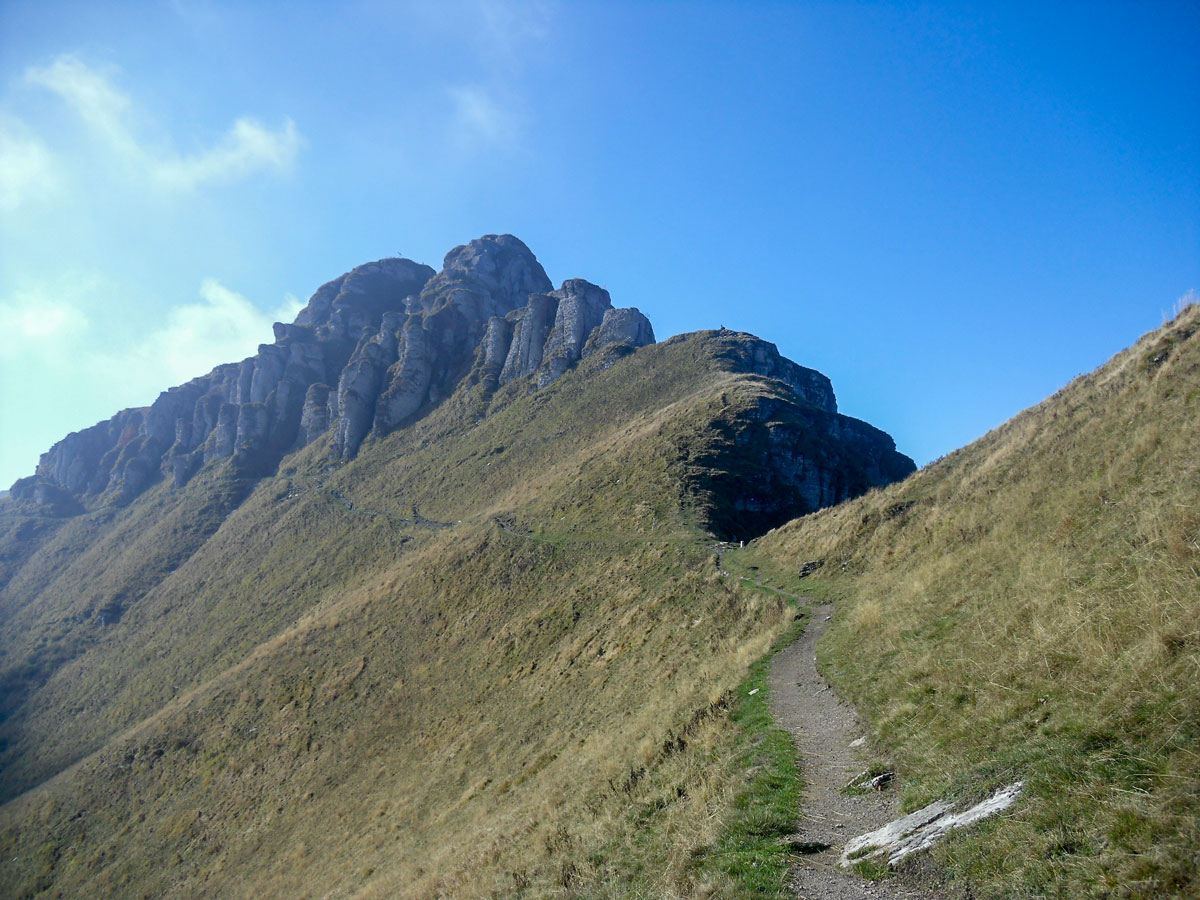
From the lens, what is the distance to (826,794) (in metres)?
7.36

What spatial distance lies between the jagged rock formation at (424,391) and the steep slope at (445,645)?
0.76 metres

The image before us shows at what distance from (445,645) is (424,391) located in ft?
275

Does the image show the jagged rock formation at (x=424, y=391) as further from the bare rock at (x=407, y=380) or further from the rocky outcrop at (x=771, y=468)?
the bare rock at (x=407, y=380)

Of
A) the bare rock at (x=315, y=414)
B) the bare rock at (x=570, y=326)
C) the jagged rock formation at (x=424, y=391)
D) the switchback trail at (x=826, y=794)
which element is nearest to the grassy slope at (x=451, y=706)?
the switchback trail at (x=826, y=794)

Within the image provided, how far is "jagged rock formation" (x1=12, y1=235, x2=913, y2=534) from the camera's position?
50.6m

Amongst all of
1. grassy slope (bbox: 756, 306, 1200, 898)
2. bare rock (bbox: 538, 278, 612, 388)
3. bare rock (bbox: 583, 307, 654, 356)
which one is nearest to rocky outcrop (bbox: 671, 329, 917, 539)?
grassy slope (bbox: 756, 306, 1200, 898)

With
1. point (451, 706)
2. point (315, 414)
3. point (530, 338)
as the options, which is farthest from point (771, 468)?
point (315, 414)

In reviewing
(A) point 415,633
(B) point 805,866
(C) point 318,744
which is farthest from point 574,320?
(B) point 805,866

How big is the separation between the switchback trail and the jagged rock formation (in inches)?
993

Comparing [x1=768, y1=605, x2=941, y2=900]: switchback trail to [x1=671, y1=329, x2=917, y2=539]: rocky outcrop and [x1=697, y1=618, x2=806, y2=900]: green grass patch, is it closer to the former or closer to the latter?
[x1=697, y1=618, x2=806, y2=900]: green grass patch

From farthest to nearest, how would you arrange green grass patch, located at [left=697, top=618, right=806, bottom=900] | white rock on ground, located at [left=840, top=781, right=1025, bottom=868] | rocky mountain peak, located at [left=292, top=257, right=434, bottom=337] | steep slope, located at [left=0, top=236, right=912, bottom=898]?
rocky mountain peak, located at [left=292, top=257, right=434, bottom=337]
steep slope, located at [left=0, top=236, right=912, bottom=898]
green grass patch, located at [left=697, top=618, right=806, bottom=900]
white rock on ground, located at [left=840, top=781, right=1025, bottom=868]

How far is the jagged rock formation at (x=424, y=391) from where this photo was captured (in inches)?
1991

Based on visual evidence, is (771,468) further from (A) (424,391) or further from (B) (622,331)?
(A) (424,391)

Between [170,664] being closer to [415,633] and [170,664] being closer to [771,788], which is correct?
[415,633]
